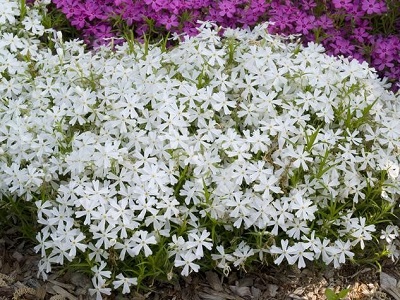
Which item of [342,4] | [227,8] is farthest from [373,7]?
[227,8]

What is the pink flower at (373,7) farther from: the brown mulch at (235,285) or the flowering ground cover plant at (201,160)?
the brown mulch at (235,285)

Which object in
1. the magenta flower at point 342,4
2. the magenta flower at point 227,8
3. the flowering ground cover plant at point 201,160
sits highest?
the magenta flower at point 342,4

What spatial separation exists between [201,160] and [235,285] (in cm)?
62

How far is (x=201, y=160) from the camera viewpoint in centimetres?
342

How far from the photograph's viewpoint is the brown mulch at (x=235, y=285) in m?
3.46

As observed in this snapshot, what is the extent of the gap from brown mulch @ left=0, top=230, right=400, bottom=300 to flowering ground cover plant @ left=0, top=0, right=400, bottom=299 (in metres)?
0.07

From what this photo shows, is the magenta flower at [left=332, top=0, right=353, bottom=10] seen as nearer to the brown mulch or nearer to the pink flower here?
the pink flower

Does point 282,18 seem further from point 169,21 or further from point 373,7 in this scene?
point 169,21

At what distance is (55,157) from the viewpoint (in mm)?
3527

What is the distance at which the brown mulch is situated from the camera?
3.46m

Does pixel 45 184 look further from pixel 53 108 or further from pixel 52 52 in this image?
pixel 52 52

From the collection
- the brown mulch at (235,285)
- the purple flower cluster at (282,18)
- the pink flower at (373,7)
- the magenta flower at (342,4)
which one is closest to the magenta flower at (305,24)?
the purple flower cluster at (282,18)

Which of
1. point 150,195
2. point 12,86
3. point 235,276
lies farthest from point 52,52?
point 235,276

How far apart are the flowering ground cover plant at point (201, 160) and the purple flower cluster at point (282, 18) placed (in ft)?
1.36
